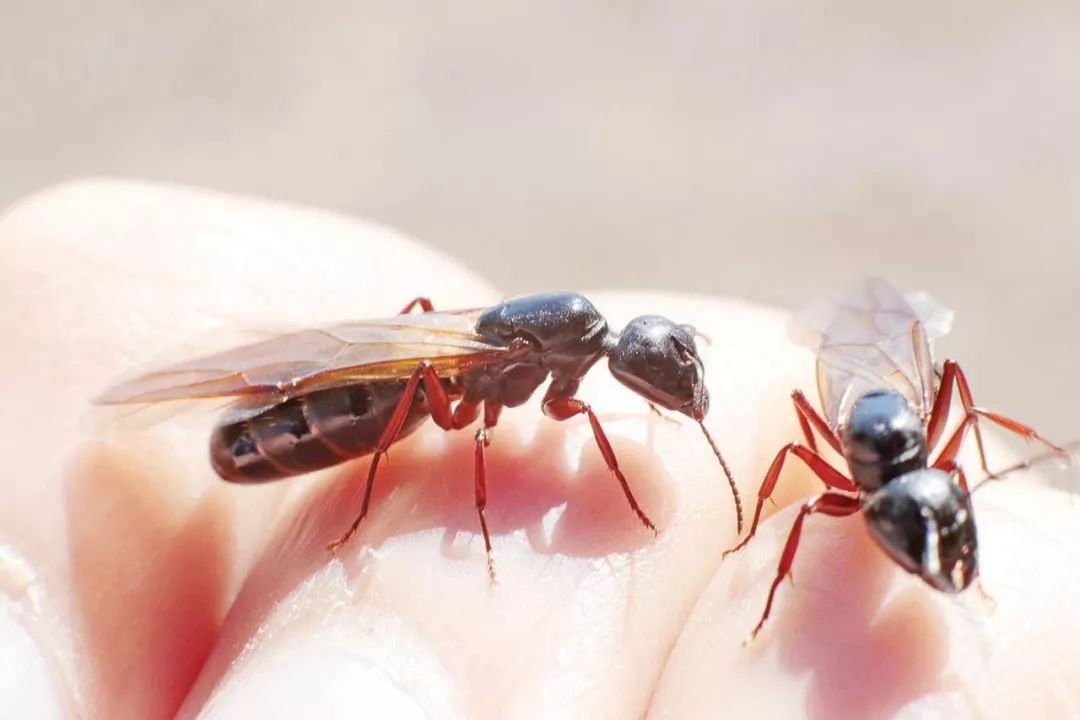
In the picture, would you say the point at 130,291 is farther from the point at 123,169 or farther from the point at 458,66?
the point at 458,66

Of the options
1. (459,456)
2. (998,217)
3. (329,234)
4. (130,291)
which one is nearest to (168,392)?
(130,291)

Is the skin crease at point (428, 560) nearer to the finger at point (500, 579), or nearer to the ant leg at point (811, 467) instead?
the finger at point (500, 579)

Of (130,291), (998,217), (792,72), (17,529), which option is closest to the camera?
(17,529)

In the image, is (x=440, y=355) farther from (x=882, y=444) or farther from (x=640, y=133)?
(x=640, y=133)

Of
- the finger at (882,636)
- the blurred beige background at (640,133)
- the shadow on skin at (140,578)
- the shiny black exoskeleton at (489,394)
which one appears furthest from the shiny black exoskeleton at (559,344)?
the blurred beige background at (640,133)

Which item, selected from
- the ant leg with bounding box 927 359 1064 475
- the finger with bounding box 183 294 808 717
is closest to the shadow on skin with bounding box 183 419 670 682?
the finger with bounding box 183 294 808 717
